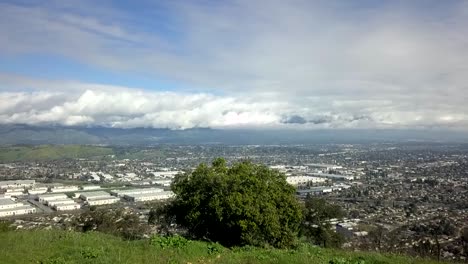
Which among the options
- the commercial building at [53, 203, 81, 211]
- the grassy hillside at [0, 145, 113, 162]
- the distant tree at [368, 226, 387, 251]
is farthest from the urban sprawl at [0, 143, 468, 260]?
the grassy hillside at [0, 145, 113, 162]

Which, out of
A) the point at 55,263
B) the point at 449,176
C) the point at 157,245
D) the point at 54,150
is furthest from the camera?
the point at 54,150

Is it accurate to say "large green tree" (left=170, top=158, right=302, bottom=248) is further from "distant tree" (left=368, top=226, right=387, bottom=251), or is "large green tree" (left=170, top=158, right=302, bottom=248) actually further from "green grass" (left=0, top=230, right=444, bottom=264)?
"distant tree" (left=368, top=226, right=387, bottom=251)

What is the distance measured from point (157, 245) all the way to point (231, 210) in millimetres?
5345

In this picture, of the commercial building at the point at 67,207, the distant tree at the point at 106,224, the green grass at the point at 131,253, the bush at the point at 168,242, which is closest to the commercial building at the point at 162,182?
the commercial building at the point at 67,207

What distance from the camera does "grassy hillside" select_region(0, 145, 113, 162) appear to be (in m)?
150

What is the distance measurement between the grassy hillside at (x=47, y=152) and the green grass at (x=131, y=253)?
14875 cm

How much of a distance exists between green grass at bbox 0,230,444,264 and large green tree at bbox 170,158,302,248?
336cm

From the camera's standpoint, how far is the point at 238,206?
1784 cm

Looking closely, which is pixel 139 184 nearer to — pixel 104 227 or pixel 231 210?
pixel 104 227

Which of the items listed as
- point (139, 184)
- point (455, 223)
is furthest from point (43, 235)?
point (139, 184)

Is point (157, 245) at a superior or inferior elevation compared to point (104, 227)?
superior

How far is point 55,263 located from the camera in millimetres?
10648

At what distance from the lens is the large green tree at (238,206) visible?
17.8 meters

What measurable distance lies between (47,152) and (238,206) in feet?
527
